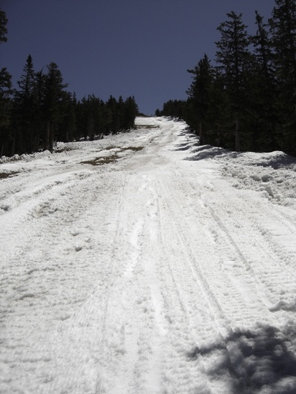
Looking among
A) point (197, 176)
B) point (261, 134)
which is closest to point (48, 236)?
point (197, 176)

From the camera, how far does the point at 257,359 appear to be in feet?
11.4

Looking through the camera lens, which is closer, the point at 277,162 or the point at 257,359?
the point at 257,359

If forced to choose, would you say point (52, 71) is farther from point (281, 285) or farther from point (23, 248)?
point (281, 285)

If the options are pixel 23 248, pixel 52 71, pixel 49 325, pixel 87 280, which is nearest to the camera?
pixel 49 325

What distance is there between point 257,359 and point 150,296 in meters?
1.95

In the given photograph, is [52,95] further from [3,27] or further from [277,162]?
[277,162]

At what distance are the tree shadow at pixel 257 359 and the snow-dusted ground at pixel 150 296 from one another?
0.01 m

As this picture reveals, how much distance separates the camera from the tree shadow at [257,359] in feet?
10.2

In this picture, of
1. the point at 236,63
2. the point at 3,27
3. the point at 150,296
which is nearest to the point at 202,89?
the point at 236,63

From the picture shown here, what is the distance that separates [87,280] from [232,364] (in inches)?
119

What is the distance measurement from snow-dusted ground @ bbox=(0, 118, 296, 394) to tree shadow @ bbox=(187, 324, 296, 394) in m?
0.01

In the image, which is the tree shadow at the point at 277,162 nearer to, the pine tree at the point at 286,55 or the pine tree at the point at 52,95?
the pine tree at the point at 286,55

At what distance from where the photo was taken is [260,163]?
15.9 meters

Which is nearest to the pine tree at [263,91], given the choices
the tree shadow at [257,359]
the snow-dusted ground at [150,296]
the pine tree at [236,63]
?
the pine tree at [236,63]
